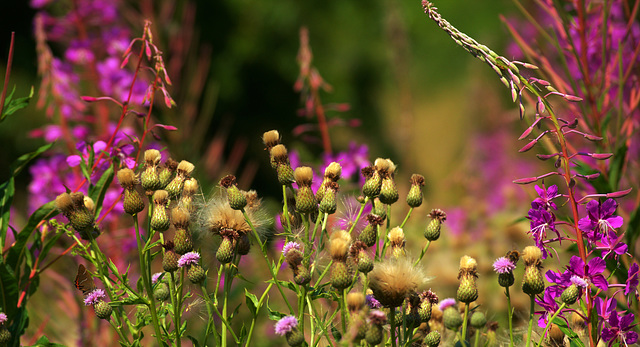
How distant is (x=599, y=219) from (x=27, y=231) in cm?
99

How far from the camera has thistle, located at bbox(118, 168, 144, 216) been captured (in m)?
0.96

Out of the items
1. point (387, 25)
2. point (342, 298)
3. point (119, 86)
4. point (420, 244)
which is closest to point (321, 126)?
point (119, 86)

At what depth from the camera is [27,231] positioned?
1144 mm

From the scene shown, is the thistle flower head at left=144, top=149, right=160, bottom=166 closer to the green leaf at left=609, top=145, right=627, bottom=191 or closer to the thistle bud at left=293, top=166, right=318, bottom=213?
the thistle bud at left=293, top=166, right=318, bottom=213

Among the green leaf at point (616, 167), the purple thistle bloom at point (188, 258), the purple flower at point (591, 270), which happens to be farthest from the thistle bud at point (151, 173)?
the green leaf at point (616, 167)

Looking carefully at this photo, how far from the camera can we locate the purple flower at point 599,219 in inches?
36.6

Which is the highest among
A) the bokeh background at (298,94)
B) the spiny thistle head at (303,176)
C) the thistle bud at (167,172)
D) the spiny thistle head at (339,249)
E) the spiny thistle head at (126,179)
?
the bokeh background at (298,94)

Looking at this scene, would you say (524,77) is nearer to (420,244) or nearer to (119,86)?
(119,86)

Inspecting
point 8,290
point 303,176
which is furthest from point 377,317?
point 8,290

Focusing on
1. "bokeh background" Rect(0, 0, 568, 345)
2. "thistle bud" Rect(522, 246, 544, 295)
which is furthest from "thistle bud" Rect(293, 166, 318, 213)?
"bokeh background" Rect(0, 0, 568, 345)

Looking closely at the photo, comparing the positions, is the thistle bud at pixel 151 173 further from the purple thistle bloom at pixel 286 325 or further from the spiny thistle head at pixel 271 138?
the purple thistle bloom at pixel 286 325

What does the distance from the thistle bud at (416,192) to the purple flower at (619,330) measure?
0.35 metres

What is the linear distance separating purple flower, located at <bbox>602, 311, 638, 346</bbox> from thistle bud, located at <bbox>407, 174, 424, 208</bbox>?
1.15ft

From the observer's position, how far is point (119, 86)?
2.52 m
